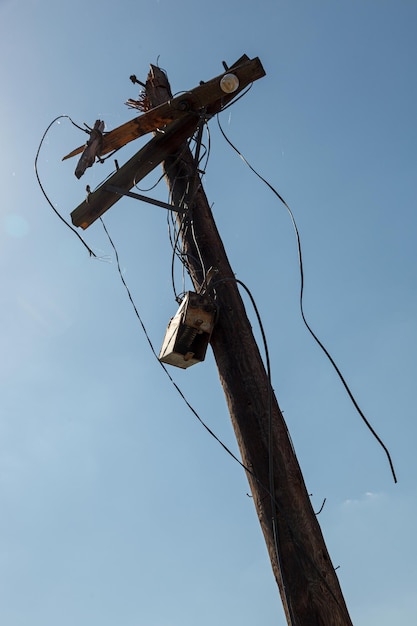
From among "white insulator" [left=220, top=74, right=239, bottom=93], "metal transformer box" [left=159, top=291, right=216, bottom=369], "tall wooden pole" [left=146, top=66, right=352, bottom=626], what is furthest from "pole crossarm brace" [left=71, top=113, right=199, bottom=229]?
"metal transformer box" [left=159, top=291, right=216, bottom=369]

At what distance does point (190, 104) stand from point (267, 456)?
267 cm

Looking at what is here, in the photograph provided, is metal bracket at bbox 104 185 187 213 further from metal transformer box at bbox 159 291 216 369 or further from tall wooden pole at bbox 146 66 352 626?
metal transformer box at bbox 159 291 216 369

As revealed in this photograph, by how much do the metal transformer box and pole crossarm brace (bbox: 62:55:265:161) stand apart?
1549 mm

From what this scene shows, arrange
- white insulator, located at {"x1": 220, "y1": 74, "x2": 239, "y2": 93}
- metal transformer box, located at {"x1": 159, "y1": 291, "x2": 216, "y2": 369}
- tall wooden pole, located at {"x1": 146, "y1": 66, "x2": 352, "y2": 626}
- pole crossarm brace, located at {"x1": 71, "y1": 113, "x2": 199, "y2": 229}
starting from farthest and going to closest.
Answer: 1. pole crossarm brace, located at {"x1": 71, "y1": 113, "x2": 199, "y2": 229}
2. white insulator, located at {"x1": 220, "y1": 74, "x2": 239, "y2": 93}
3. metal transformer box, located at {"x1": 159, "y1": 291, "x2": 216, "y2": 369}
4. tall wooden pole, located at {"x1": 146, "y1": 66, "x2": 352, "y2": 626}

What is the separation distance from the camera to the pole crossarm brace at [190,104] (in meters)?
4.36

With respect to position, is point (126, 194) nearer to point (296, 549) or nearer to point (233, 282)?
Answer: point (233, 282)

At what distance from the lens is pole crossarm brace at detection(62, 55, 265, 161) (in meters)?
4.36

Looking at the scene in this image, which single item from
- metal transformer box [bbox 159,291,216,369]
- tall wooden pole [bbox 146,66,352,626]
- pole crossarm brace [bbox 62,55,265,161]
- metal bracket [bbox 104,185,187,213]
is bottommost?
tall wooden pole [bbox 146,66,352,626]

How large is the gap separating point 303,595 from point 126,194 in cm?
297

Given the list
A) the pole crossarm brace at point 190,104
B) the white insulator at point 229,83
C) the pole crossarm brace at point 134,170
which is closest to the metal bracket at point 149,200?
the pole crossarm brace at point 134,170

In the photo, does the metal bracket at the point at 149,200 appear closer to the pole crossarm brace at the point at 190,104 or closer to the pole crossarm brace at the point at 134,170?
the pole crossarm brace at the point at 134,170

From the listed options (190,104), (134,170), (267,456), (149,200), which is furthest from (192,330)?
(190,104)

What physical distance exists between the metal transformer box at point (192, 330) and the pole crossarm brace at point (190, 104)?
1549 millimetres

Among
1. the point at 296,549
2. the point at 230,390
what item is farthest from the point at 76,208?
the point at 296,549
